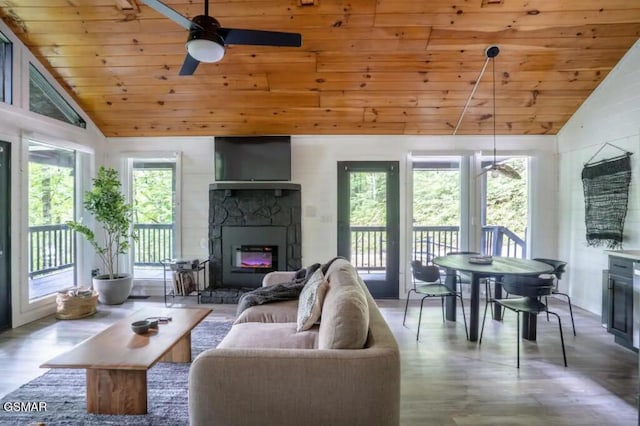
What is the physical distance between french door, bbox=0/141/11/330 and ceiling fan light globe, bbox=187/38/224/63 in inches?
117

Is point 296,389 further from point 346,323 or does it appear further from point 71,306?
point 71,306

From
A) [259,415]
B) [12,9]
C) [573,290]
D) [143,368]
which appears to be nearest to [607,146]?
[573,290]

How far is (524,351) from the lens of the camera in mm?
3100

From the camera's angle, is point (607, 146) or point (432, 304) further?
point (432, 304)

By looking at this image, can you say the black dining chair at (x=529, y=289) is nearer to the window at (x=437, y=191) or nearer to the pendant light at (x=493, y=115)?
the pendant light at (x=493, y=115)

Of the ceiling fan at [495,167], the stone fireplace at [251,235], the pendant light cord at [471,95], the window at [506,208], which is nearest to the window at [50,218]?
the stone fireplace at [251,235]

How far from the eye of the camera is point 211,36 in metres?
2.18

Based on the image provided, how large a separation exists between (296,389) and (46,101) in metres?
4.89

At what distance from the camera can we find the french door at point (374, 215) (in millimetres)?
4957

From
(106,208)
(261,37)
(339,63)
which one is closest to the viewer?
(261,37)

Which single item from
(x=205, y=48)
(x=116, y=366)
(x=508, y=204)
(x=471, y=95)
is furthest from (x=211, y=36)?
(x=508, y=204)

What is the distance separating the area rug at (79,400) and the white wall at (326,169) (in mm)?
2625

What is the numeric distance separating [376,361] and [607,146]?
4.37 metres

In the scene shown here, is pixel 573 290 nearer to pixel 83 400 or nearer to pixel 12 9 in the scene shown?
pixel 83 400
